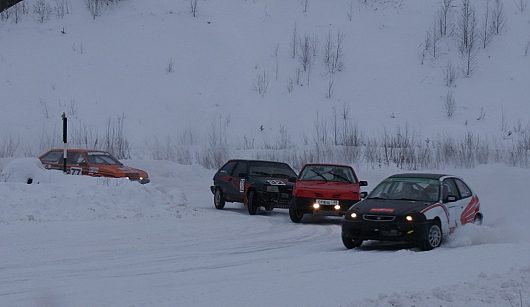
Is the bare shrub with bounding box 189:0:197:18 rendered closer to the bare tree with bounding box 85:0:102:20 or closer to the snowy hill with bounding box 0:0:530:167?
the snowy hill with bounding box 0:0:530:167

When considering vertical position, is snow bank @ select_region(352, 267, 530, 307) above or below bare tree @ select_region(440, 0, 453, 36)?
below

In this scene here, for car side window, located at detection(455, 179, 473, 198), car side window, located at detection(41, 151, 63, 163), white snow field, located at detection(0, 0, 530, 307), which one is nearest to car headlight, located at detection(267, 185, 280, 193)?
white snow field, located at detection(0, 0, 530, 307)

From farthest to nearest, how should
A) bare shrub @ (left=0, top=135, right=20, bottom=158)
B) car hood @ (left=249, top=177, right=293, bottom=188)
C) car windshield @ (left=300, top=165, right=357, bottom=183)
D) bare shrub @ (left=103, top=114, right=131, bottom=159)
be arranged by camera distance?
bare shrub @ (left=103, top=114, right=131, bottom=159) → bare shrub @ (left=0, top=135, right=20, bottom=158) → car hood @ (left=249, top=177, right=293, bottom=188) → car windshield @ (left=300, top=165, right=357, bottom=183)

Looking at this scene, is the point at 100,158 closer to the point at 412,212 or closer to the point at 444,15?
the point at 412,212

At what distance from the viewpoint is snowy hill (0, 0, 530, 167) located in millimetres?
41344

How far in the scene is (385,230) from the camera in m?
14.2

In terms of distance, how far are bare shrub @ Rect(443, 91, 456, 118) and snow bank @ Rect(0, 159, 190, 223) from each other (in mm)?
25389

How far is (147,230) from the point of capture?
1623 centimetres

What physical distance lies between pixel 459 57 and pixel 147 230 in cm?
3478

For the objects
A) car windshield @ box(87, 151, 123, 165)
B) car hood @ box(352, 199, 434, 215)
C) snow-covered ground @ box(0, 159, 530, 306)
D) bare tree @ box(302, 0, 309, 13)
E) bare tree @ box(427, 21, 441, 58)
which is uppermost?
bare tree @ box(302, 0, 309, 13)

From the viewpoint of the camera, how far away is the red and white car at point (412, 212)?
14133mm

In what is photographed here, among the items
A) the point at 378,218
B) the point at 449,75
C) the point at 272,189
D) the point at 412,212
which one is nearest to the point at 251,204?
the point at 272,189

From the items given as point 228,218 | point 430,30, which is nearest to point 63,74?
point 430,30

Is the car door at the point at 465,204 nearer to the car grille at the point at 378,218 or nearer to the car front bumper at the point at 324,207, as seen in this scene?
the car grille at the point at 378,218
